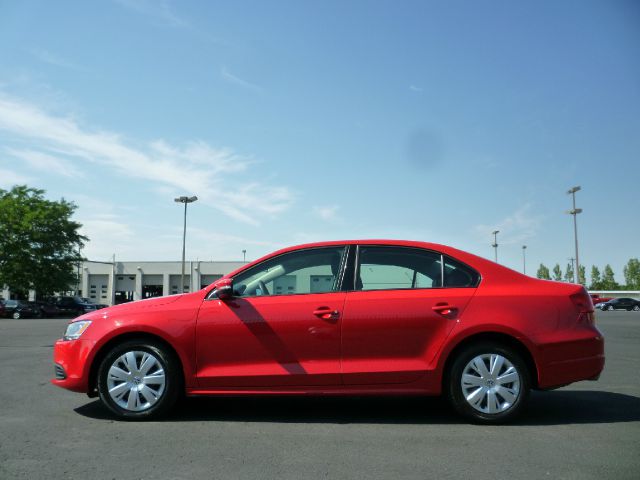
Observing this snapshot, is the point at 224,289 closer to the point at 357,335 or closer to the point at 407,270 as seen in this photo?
the point at 357,335

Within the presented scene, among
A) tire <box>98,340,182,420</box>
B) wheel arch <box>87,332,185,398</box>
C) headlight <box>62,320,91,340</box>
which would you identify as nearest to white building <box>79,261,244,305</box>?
headlight <box>62,320,91,340</box>

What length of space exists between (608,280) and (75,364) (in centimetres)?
13037

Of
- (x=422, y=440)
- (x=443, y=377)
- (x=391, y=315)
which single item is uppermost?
(x=391, y=315)

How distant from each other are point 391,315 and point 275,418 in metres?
1.42

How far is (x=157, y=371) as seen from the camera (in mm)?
4766

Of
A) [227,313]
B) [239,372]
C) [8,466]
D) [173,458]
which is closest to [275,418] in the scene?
[239,372]

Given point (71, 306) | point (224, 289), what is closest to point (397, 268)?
point (224, 289)

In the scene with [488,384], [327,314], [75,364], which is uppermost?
[327,314]

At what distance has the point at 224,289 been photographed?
480 centimetres

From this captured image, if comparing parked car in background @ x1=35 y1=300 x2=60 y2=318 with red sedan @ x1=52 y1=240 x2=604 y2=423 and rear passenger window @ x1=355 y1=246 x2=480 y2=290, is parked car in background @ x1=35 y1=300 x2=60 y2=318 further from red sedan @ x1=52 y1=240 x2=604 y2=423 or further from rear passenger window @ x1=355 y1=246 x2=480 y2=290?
rear passenger window @ x1=355 y1=246 x2=480 y2=290

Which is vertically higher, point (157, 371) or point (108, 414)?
point (157, 371)

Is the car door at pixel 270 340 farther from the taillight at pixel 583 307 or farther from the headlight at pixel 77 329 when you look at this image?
the taillight at pixel 583 307

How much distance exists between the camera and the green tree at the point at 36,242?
44219 mm

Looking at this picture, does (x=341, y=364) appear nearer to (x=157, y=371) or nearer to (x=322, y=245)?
(x=322, y=245)
